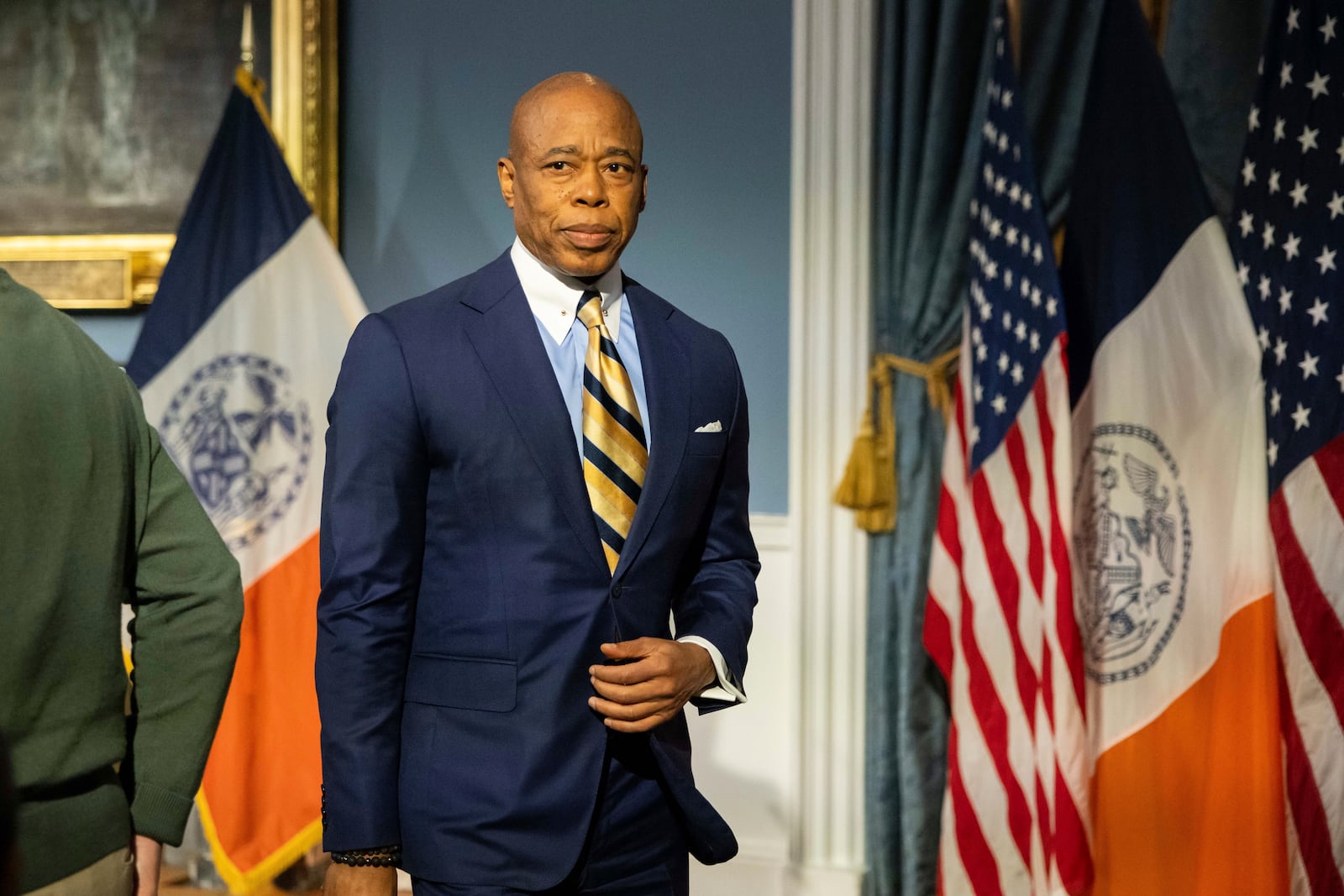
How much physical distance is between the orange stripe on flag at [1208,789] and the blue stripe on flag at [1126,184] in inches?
29.8

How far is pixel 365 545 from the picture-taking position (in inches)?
57.7

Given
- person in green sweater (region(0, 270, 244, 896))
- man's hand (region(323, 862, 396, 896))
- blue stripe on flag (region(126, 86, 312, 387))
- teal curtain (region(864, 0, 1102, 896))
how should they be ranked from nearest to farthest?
person in green sweater (region(0, 270, 244, 896)) < man's hand (region(323, 862, 396, 896)) < teal curtain (region(864, 0, 1102, 896)) < blue stripe on flag (region(126, 86, 312, 387))

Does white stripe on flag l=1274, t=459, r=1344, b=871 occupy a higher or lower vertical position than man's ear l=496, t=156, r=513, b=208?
lower

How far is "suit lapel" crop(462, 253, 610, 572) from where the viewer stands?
4.97 feet

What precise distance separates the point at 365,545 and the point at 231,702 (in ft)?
7.09

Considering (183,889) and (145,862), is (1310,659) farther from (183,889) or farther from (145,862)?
(183,889)

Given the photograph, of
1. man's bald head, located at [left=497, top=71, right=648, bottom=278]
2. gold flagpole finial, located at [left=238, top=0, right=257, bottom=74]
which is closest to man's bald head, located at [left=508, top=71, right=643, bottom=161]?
man's bald head, located at [left=497, top=71, right=648, bottom=278]

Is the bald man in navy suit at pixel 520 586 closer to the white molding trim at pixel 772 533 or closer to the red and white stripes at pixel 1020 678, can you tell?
the red and white stripes at pixel 1020 678

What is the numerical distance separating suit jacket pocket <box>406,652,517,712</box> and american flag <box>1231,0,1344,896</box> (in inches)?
84.0

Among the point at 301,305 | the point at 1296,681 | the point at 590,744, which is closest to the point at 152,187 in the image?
the point at 301,305

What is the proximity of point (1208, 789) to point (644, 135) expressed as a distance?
2.21 meters

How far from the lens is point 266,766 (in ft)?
11.2

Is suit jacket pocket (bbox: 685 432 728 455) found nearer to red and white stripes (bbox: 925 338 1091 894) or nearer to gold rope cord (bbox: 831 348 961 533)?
red and white stripes (bbox: 925 338 1091 894)

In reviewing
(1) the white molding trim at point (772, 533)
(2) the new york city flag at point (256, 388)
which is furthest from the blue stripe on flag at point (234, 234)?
(1) the white molding trim at point (772, 533)
